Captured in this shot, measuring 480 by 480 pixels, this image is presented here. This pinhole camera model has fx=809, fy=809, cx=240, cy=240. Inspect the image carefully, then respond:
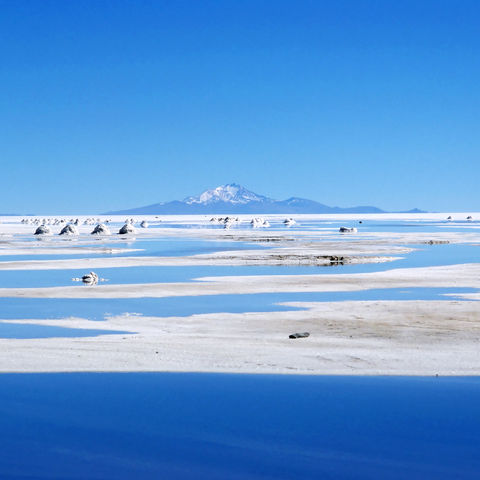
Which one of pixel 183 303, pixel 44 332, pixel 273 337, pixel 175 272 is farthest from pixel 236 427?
pixel 175 272

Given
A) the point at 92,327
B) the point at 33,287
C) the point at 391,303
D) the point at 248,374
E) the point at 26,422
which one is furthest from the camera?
the point at 33,287

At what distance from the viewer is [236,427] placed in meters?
9.49

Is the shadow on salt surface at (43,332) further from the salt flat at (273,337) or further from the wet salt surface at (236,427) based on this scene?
the wet salt surface at (236,427)

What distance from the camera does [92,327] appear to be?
16609 millimetres

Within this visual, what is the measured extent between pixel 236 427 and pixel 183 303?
11.4 metres

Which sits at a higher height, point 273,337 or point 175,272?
point 175,272

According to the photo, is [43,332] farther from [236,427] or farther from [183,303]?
[236,427]

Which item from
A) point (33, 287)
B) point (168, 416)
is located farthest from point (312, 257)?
point (168, 416)

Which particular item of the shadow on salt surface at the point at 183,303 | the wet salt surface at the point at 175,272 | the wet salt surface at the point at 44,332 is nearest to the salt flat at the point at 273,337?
the wet salt surface at the point at 44,332

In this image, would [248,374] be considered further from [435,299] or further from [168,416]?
[435,299]

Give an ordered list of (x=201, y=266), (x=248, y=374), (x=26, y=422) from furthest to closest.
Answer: (x=201, y=266), (x=248, y=374), (x=26, y=422)

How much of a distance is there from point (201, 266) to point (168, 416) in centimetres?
2347

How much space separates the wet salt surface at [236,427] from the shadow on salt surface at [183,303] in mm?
6805

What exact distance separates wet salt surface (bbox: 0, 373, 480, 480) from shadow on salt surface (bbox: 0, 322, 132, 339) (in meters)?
3.42
